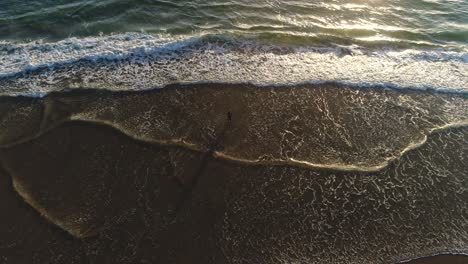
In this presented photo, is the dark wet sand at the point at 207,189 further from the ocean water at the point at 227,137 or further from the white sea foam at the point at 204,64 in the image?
the white sea foam at the point at 204,64

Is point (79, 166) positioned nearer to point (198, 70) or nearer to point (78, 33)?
point (198, 70)

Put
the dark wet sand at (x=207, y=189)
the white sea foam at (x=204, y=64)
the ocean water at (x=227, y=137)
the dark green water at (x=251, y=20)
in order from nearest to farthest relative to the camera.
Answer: the dark wet sand at (x=207, y=189), the ocean water at (x=227, y=137), the white sea foam at (x=204, y=64), the dark green water at (x=251, y=20)

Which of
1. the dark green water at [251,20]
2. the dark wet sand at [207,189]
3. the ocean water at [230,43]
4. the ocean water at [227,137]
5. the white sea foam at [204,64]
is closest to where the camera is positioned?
the dark wet sand at [207,189]

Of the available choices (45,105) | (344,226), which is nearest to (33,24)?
(45,105)

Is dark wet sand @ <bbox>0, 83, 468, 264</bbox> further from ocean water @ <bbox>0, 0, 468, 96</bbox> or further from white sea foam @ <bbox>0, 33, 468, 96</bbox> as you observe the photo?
ocean water @ <bbox>0, 0, 468, 96</bbox>

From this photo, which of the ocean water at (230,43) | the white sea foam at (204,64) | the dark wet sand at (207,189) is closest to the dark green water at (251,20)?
the ocean water at (230,43)

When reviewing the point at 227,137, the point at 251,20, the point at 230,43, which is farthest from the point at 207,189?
the point at 251,20
